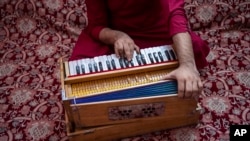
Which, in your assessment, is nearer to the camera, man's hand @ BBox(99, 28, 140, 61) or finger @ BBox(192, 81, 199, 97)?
finger @ BBox(192, 81, 199, 97)

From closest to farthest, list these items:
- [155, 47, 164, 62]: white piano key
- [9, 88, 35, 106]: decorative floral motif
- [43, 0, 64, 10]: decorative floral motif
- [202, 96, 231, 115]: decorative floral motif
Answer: [155, 47, 164, 62]: white piano key < [202, 96, 231, 115]: decorative floral motif < [9, 88, 35, 106]: decorative floral motif < [43, 0, 64, 10]: decorative floral motif

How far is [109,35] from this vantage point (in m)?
1.36

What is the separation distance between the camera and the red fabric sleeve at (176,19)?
1.25 m

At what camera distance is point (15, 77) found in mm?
1677

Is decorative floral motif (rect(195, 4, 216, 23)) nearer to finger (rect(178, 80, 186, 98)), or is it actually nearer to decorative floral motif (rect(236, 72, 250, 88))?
decorative floral motif (rect(236, 72, 250, 88))

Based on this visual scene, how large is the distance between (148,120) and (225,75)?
1.90 feet

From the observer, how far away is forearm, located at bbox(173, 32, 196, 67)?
117 centimetres

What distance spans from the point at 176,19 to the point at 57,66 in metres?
0.78

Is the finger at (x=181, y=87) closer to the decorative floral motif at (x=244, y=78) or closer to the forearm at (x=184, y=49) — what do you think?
the forearm at (x=184, y=49)

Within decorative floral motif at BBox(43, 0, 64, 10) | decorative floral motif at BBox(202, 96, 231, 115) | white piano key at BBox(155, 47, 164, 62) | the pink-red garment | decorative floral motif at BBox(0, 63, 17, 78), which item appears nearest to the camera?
white piano key at BBox(155, 47, 164, 62)

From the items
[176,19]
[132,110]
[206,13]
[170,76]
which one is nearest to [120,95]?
[132,110]

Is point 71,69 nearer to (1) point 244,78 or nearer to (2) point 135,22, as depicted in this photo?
(2) point 135,22

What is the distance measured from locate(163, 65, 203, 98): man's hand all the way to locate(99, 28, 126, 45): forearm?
324 mm

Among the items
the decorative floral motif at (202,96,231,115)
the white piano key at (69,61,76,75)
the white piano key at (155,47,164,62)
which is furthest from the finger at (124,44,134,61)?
the decorative floral motif at (202,96,231,115)
